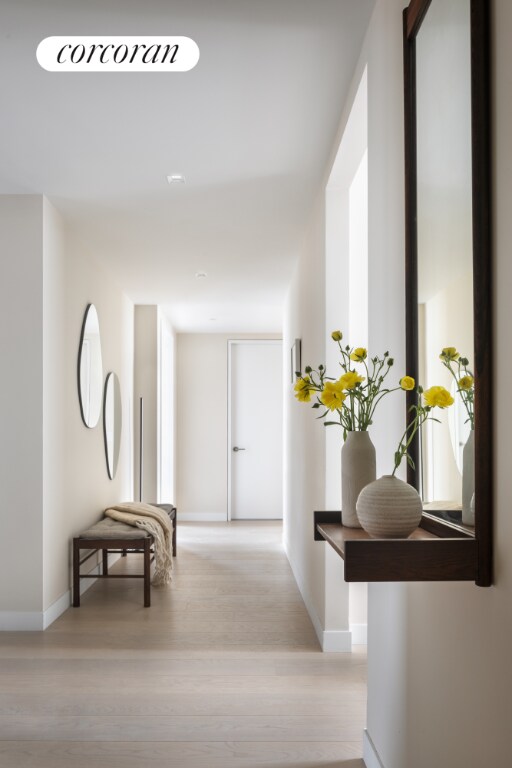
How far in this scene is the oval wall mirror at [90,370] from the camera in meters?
4.95

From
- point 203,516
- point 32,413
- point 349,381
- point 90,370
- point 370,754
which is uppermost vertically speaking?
point 90,370

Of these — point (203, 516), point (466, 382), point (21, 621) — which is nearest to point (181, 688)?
point (21, 621)

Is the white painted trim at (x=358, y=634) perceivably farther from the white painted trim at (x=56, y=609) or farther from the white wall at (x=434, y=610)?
the white painted trim at (x=56, y=609)

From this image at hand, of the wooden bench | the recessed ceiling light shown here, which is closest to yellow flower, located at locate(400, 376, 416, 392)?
the recessed ceiling light

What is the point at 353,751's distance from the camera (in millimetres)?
2516

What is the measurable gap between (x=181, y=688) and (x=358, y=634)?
3.56 feet

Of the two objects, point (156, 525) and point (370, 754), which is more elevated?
point (156, 525)

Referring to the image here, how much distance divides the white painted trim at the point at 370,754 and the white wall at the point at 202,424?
23.0 feet

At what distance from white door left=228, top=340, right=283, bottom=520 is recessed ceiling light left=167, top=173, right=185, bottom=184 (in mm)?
5792

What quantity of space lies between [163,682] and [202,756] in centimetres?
78

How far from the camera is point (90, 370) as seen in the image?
5.19 metres

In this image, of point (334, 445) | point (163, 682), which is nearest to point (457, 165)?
point (334, 445)

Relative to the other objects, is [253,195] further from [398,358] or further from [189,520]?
[189,520]

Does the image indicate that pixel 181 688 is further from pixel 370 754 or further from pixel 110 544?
pixel 110 544
